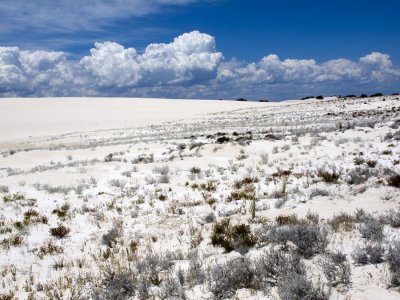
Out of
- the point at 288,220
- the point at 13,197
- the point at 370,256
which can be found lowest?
the point at 13,197

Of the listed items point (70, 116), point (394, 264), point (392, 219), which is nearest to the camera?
point (394, 264)

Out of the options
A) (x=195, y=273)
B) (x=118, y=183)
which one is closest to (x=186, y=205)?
(x=118, y=183)

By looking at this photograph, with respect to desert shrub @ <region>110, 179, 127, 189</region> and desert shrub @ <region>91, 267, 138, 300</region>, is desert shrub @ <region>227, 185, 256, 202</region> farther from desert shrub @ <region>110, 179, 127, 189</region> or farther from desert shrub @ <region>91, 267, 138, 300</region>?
desert shrub @ <region>91, 267, 138, 300</region>

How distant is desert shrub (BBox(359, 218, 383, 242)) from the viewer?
5.90 m

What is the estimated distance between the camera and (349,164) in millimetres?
13258

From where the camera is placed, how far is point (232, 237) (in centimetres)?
687

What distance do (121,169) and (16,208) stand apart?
21.4ft

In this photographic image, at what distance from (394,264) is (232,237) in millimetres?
2814

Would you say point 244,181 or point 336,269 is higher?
point 336,269

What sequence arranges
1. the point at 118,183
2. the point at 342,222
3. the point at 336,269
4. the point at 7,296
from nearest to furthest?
1. the point at 336,269
2. the point at 7,296
3. the point at 342,222
4. the point at 118,183

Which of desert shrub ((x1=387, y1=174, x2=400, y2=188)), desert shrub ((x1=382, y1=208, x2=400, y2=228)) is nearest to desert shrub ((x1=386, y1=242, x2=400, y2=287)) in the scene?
desert shrub ((x1=382, y1=208, x2=400, y2=228))

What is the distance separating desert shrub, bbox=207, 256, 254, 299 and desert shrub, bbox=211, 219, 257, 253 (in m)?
0.98

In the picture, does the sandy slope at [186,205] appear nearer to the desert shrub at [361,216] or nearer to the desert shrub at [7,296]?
the desert shrub at [7,296]

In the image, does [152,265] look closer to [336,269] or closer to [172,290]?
[172,290]
